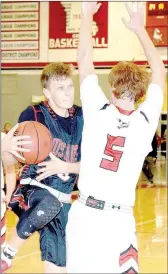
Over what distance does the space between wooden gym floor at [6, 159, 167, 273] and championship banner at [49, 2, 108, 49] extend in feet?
17.3

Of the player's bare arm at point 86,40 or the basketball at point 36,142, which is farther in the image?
the basketball at point 36,142

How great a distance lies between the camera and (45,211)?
3.05m

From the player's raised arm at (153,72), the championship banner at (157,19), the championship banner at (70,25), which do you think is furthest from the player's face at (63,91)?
the championship banner at (70,25)

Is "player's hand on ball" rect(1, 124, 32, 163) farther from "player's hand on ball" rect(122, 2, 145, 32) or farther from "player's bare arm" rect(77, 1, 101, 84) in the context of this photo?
"player's hand on ball" rect(122, 2, 145, 32)

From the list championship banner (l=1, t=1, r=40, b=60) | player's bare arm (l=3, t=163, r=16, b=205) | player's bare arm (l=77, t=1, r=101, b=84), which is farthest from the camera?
championship banner (l=1, t=1, r=40, b=60)

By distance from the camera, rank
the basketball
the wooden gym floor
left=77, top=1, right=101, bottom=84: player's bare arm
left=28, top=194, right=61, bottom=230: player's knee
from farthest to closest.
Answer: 1. the wooden gym floor
2. left=28, top=194, right=61, bottom=230: player's knee
3. the basketball
4. left=77, top=1, right=101, bottom=84: player's bare arm

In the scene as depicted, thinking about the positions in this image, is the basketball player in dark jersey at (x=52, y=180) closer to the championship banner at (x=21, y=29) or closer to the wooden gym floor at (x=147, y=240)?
the wooden gym floor at (x=147, y=240)

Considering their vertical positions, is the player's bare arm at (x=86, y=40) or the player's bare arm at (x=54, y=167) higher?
the player's bare arm at (x=86, y=40)

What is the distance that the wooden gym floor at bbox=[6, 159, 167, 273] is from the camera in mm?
5438

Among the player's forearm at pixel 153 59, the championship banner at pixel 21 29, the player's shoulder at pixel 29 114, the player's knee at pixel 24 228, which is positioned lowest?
the player's knee at pixel 24 228

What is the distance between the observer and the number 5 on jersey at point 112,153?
98.9 inches

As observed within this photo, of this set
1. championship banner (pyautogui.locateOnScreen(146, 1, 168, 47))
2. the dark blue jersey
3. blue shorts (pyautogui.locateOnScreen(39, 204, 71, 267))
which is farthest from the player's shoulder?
championship banner (pyautogui.locateOnScreen(146, 1, 168, 47))

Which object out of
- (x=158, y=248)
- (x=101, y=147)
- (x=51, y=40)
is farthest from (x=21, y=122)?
(x=51, y=40)

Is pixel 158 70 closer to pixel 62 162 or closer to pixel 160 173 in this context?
pixel 62 162
